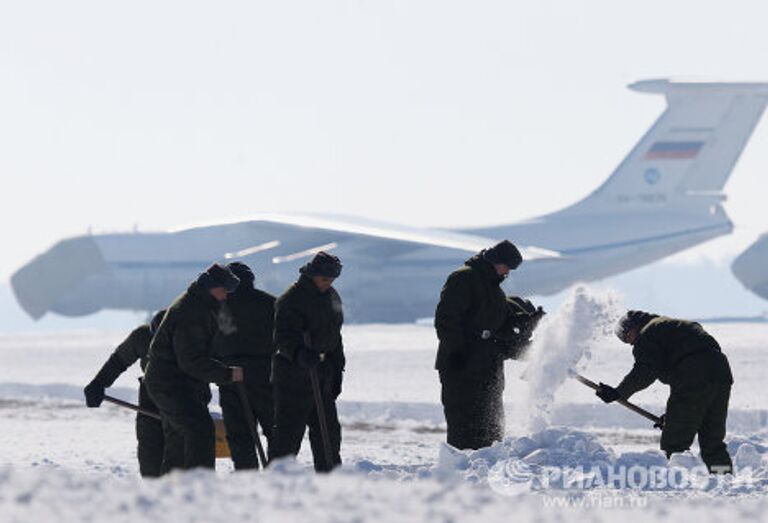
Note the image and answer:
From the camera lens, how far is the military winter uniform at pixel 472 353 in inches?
463

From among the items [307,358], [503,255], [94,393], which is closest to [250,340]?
[307,358]

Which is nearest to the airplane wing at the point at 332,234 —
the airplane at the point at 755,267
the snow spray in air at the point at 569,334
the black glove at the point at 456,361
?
the airplane at the point at 755,267

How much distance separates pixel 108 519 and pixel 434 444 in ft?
35.4

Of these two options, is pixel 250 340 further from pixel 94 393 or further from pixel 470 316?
pixel 470 316

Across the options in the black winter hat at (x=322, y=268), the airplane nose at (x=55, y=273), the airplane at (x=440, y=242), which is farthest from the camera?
the airplane nose at (x=55, y=273)

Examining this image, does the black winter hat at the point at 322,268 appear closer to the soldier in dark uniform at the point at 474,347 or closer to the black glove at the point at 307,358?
the black glove at the point at 307,358

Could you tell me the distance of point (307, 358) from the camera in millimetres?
10758

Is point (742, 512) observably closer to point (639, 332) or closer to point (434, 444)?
point (639, 332)

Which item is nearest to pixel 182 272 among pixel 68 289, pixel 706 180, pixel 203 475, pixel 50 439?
pixel 68 289

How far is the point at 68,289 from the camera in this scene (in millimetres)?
52219

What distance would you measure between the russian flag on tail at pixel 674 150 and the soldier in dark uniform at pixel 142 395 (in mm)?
44310

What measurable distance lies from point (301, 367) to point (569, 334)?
2.51 metres

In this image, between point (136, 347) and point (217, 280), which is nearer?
point (217, 280)

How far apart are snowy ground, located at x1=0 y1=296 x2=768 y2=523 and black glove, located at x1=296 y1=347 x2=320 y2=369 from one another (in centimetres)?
82
